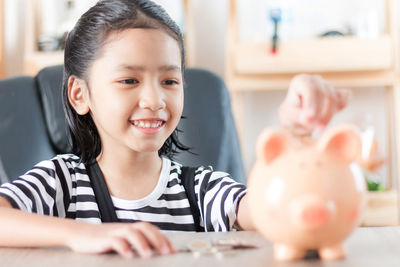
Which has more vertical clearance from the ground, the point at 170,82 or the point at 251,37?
the point at 251,37

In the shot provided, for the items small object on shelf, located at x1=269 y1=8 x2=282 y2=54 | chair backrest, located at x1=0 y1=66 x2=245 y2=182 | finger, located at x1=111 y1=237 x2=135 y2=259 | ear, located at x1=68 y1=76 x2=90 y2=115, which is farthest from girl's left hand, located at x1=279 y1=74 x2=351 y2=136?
small object on shelf, located at x1=269 y1=8 x2=282 y2=54

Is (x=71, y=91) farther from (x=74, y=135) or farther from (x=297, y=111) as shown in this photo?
(x=297, y=111)

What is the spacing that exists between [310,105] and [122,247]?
27 cm

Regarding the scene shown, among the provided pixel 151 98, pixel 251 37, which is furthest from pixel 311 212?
pixel 251 37

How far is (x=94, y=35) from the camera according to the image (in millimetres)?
1171

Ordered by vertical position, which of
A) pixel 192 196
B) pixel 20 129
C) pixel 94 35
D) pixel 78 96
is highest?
pixel 94 35

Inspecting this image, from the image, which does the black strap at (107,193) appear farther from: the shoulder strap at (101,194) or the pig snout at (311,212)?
the pig snout at (311,212)

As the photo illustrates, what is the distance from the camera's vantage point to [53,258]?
26.3 inches

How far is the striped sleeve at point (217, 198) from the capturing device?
3.55 feet

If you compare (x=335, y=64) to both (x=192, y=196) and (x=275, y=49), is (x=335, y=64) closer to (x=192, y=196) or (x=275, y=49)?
(x=275, y=49)

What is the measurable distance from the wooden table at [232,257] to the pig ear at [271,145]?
12 cm

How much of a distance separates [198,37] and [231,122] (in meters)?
1.51

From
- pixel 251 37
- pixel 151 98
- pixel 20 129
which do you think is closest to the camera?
pixel 151 98

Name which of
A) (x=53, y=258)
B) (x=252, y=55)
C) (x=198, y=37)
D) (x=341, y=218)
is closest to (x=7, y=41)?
(x=198, y=37)
